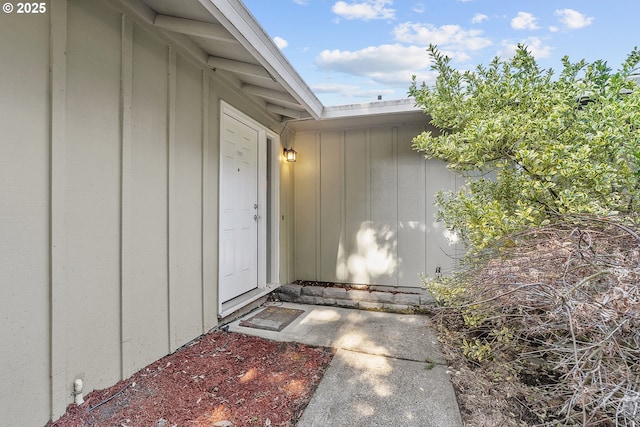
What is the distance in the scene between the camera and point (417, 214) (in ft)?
13.9

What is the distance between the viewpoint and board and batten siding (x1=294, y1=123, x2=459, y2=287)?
13.7 ft

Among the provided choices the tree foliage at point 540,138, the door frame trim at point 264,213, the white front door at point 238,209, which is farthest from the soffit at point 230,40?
the tree foliage at point 540,138

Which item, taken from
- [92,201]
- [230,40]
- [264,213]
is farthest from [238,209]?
[230,40]

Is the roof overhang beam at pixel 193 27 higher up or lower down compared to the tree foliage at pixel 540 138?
higher up

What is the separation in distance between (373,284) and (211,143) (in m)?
3.16

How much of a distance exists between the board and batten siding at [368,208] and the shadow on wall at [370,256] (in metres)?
0.02

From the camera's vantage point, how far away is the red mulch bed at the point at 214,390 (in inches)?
64.4

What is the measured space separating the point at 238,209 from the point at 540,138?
120 inches

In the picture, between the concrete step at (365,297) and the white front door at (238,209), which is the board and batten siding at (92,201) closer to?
the white front door at (238,209)

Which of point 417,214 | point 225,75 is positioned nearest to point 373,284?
point 417,214

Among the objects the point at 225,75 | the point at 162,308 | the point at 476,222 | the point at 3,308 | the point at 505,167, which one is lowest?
the point at 162,308

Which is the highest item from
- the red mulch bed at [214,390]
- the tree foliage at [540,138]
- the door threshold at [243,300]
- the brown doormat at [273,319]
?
the tree foliage at [540,138]

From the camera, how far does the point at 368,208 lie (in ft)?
14.5

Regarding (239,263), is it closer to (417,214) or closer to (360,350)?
(360,350)
